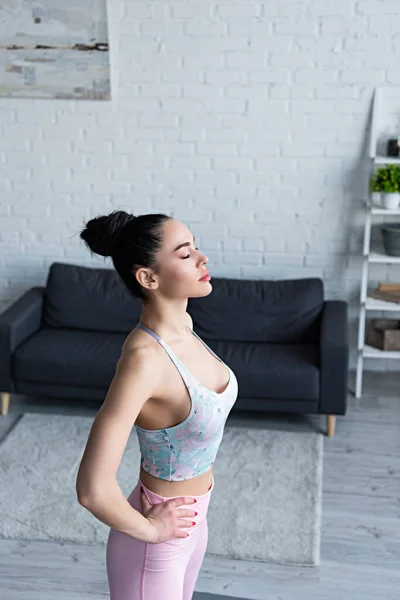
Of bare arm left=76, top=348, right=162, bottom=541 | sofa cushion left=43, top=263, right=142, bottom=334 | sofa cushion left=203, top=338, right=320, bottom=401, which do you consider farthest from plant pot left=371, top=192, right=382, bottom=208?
bare arm left=76, top=348, right=162, bottom=541

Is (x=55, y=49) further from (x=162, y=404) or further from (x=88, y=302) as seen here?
(x=162, y=404)

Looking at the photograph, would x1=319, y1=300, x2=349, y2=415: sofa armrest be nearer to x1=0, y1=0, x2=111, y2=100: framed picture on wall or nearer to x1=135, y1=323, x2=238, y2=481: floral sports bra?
x1=0, y1=0, x2=111, y2=100: framed picture on wall

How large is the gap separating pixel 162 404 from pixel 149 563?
1.17ft

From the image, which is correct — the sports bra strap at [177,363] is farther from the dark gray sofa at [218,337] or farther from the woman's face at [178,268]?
the dark gray sofa at [218,337]

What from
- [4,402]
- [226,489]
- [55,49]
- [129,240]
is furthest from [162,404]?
[55,49]

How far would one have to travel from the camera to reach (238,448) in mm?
3973

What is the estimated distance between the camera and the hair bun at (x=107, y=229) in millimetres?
1673

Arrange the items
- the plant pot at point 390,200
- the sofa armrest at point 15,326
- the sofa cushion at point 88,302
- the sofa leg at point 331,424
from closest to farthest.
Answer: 1. the sofa leg at point 331,424
2. the sofa armrest at point 15,326
3. the plant pot at point 390,200
4. the sofa cushion at point 88,302

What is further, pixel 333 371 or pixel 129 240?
pixel 333 371

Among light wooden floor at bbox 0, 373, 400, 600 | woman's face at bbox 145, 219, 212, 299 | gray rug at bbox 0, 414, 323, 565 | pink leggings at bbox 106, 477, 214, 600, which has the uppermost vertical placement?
woman's face at bbox 145, 219, 212, 299

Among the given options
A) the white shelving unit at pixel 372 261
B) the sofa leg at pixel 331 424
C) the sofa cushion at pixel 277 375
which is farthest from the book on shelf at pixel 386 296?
the sofa leg at pixel 331 424

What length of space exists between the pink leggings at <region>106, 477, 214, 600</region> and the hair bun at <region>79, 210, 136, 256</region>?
535 millimetres

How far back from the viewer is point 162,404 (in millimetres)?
1585

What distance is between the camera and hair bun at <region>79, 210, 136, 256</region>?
5.49 feet
